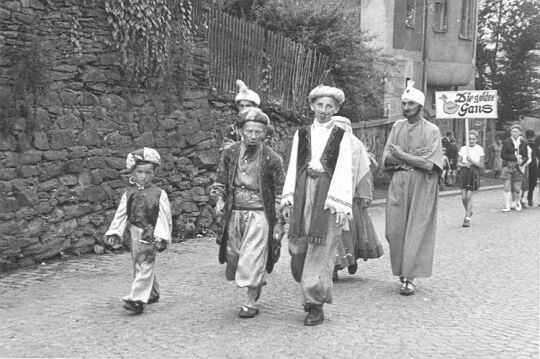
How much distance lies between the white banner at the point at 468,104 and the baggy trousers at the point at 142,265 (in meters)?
15.4

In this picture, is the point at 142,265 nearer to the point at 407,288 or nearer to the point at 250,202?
the point at 250,202

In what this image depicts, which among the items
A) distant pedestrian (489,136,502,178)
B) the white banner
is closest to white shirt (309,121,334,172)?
the white banner

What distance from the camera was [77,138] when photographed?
921cm

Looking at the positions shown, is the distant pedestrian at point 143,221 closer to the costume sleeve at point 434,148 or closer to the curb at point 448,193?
the costume sleeve at point 434,148

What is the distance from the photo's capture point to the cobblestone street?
5.29 m

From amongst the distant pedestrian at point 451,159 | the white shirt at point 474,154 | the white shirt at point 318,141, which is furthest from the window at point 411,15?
the white shirt at point 318,141

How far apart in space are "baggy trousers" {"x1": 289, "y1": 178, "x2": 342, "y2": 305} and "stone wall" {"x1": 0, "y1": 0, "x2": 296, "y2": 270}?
3806mm

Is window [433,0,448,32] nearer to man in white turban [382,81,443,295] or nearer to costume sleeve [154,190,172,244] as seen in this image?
man in white turban [382,81,443,295]

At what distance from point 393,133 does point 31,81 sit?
4217mm

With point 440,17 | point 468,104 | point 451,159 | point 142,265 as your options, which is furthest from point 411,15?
point 142,265

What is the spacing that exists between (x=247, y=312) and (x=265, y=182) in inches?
44.6

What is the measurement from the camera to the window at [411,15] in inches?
1045

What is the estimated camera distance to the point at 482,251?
10203 millimetres

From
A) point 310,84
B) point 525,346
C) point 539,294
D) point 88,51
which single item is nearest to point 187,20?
point 88,51
